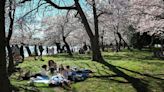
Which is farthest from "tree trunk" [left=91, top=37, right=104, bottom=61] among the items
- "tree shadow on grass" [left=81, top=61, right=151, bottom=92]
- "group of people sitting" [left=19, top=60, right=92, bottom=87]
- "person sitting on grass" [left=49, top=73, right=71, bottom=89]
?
"person sitting on grass" [left=49, top=73, right=71, bottom=89]

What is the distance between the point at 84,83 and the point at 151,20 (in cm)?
2667

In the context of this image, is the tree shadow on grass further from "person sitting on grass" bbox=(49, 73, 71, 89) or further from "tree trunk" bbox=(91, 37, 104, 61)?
"tree trunk" bbox=(91, 37, 104, 61)

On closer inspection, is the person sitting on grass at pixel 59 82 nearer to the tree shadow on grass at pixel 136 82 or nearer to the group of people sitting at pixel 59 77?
the group of people sitting at pixel 59 77

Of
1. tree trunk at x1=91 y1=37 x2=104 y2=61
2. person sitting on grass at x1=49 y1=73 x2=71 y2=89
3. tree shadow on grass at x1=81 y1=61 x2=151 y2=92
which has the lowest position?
tree shadow on grass at x1=81 y1=61 x2=151 y2=92

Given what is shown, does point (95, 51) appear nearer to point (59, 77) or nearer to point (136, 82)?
point (136, 82)

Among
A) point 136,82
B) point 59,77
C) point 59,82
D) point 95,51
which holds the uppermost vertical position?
point 95,51

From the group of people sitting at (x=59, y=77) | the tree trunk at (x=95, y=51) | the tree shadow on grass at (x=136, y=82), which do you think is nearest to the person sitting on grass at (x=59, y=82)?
the group of people sitting at (x=59, y=77)

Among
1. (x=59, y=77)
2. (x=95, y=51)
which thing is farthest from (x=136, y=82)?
(x=95, y=51)

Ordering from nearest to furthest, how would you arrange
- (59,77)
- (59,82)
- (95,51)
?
(59,82) < (59,77) < (95,51)

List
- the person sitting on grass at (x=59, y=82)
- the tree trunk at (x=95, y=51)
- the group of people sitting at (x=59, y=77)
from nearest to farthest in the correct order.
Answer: the person sitting on grass at (x=59, y=82)
the group of people sitting at (x=59, y=77)
the tree trunk at (x=95, y=51)

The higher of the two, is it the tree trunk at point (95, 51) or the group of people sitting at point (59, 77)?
the tree trunk at point (95, 51)

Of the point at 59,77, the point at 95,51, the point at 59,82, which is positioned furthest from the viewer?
the point at 95,51

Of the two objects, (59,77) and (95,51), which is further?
(95,51)

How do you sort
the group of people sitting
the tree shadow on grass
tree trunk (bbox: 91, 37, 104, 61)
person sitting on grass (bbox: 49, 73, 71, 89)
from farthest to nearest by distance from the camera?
tree trunk (bbox: 91, 37, 104, 61)
the group of people sitting
person sitting on grass (bbox: 49, 73, 71, 89)
the tree shadow on grass
